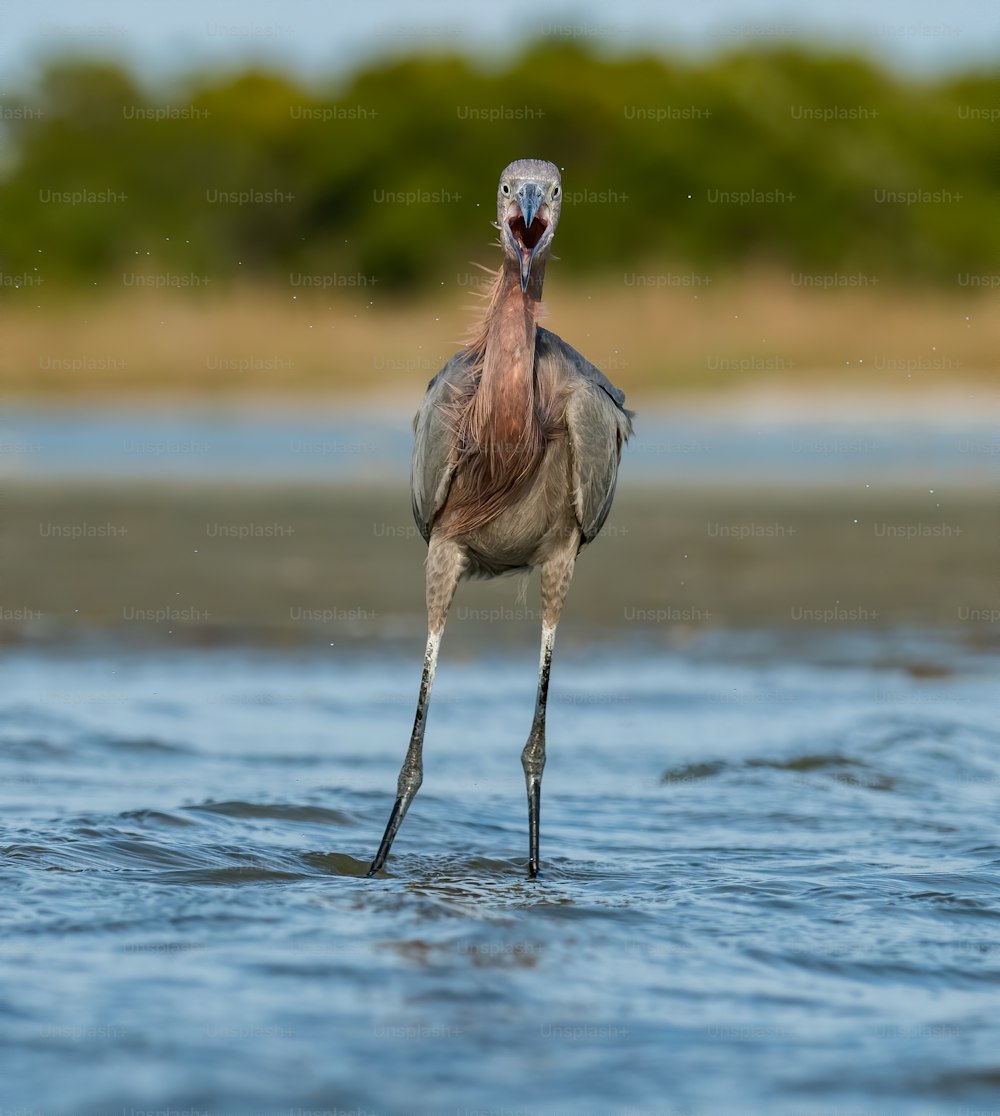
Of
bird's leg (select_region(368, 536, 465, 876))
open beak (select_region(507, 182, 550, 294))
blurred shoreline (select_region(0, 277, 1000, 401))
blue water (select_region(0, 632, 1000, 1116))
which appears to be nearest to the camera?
blue water (select_region(0, 632, 1000, 1116))

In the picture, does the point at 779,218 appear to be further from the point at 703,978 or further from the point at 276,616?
the point at 703,978

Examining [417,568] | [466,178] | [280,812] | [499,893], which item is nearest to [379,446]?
[417,568]

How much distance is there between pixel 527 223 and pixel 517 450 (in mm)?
730

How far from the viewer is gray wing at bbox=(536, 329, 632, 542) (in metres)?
5.93

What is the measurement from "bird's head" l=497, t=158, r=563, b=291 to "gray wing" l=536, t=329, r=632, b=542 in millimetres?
475

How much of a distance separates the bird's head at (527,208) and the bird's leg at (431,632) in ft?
3.40

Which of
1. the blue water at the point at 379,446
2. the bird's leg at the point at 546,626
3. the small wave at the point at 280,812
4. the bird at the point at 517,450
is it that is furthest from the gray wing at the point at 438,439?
the blue water at the point at 379,446

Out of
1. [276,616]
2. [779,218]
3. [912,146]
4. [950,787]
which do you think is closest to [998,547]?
[276,616]

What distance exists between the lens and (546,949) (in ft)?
15.9

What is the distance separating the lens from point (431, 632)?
6062 mm

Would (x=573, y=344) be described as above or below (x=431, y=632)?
above

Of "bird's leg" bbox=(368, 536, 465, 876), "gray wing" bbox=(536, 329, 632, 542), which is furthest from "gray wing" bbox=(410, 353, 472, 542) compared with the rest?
"gray wing" bbox=(536, 329, 632, 542)

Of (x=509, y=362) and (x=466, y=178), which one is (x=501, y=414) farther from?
(x=466, y=178)

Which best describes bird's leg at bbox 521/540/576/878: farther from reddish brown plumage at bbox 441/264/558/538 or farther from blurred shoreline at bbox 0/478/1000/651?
blurred shoreline at bbox 0/478/1000/651
